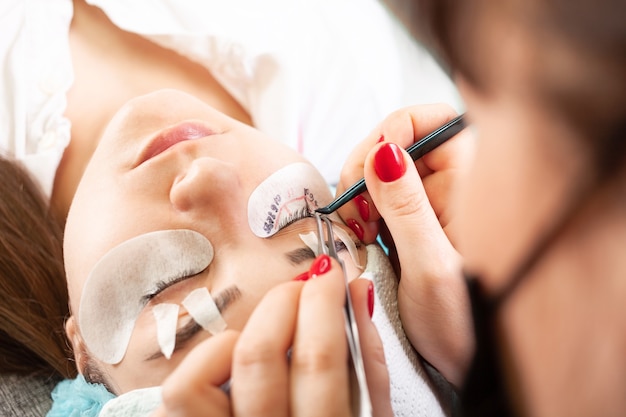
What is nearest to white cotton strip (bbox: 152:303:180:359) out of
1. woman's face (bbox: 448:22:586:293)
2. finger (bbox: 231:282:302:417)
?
finger (bbox: 231:282:302:417)

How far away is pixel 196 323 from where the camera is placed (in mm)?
421

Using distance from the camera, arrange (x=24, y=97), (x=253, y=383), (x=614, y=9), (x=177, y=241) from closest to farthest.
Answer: (x=614, y=9) < (x=253, y=383) < (x=177, y=241) < (x=24, y=97)

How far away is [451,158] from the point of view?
47 centimetres

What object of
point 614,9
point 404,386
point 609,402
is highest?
point 614,9

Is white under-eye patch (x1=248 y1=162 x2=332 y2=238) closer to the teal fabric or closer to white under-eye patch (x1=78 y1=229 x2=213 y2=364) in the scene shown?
white under-eye patch (x1=78 y1=229 x2=213 y2=364)

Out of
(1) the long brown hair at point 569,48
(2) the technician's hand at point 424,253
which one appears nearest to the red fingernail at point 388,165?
(2) the technician's hand at point 424,253

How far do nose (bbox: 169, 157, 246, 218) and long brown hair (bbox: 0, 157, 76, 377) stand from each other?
286 millimetres

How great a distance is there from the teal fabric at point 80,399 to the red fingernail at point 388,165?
29 centimetres

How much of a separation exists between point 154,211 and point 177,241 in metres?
0.04

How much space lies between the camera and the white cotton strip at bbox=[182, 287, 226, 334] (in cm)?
42

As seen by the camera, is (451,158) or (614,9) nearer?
(614,9)

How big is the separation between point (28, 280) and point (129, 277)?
1.02 ft

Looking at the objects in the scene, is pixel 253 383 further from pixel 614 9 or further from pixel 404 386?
pixel 614 9

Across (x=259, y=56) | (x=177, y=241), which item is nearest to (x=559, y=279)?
(x=177, y=241)
